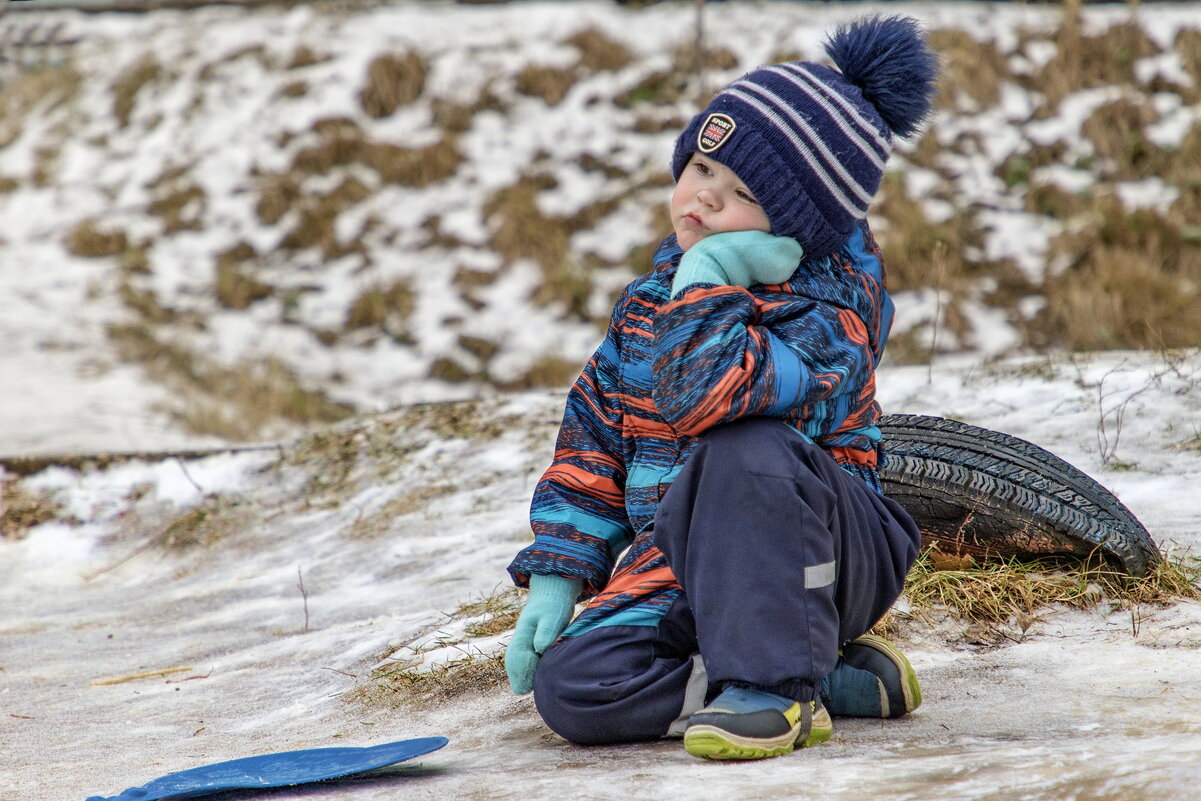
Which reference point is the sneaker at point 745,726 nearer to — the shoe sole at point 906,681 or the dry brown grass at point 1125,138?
the shoe sole at point 906,681

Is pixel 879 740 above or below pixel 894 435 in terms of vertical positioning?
below

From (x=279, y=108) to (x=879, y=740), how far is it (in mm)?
11026

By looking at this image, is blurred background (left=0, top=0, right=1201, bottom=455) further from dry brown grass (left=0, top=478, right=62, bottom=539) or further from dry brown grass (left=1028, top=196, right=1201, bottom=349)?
dry brown grass (left=0, top=478, right=62, bottom=539)

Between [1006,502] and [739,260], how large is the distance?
3.99 feet

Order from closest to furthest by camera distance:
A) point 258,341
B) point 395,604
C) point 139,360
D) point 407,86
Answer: point 395,604 < point 139,360 < point 258,341 < point 407,86

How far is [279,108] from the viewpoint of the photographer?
11.7 meters

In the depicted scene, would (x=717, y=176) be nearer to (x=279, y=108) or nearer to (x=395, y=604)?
(x=395, y=604)

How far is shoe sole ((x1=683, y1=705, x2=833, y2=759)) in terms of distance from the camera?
1.80 m

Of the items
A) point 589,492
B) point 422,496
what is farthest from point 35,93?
point 589,492

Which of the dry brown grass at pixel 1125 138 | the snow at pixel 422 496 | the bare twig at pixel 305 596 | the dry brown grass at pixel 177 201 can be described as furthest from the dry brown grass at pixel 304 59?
the bare twig at pixel 305 596

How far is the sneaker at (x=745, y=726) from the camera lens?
70.9 inches

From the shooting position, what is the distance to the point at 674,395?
189cm

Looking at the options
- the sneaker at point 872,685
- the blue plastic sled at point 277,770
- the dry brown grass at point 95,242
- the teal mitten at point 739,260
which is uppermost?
the teal mitten at point 739,260

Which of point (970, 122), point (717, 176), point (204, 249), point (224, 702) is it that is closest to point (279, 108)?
point (204, 249)
